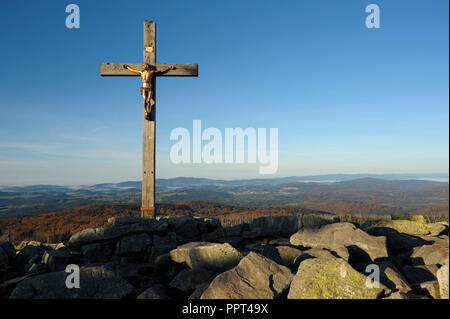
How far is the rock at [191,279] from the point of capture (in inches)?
147

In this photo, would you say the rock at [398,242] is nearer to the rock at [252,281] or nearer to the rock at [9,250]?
the rock at [252,281]

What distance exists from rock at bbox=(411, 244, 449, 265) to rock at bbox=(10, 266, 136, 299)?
4.92m

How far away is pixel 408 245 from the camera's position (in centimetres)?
567

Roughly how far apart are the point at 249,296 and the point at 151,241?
333 centimetres

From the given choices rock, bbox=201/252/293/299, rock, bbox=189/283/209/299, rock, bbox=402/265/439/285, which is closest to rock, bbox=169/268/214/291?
rock, bbox=189/283/209/299

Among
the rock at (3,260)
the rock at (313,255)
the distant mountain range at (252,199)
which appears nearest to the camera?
the rock at (313,255)

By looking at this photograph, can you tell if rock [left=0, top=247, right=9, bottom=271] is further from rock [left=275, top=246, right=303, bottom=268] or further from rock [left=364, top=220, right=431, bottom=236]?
rock [left=364, top=220, right=431, bottom=236]

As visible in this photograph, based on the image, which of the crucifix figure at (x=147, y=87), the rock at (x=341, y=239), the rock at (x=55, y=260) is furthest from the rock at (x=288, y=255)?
the crucifix figure at (x=147, y=87)

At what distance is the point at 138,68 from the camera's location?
312 inches

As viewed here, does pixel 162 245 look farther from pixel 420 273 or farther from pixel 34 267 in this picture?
pixel 420 273

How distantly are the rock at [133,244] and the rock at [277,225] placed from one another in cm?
284

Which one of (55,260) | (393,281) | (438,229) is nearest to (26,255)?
(55,260)
